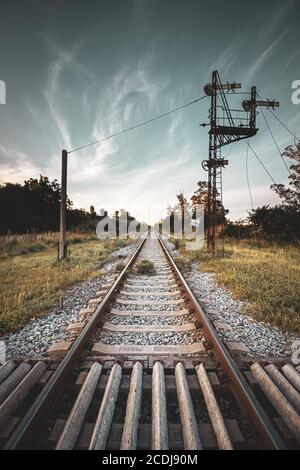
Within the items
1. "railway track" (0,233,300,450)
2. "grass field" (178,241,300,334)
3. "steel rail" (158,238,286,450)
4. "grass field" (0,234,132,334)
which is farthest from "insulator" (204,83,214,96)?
"steel rail" (158,238,286,450)

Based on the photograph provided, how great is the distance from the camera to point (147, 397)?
2.20m

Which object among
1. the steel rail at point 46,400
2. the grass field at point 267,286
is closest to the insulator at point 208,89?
the grass field at point 267,286

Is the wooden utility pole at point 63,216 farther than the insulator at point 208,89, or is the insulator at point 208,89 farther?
the insulator at point 208,89

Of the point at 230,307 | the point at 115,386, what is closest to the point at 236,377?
the point at 115,386

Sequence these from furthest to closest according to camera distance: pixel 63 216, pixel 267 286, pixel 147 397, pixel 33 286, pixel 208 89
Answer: pixel 208 89, pixel 63 216, pixel 33 286, pixel 267 286, pixel 147 397

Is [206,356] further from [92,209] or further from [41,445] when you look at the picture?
[92,209]

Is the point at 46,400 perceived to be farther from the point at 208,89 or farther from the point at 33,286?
the point at 208,89

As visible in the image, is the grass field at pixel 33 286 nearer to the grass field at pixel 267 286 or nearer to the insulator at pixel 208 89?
the grass field at pixel 267 286

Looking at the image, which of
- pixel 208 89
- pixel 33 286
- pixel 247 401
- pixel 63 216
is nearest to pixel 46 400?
pixel 247 401

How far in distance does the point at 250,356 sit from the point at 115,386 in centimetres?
170

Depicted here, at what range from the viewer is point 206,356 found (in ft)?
9.05

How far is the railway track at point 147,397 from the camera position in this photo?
1676 mm

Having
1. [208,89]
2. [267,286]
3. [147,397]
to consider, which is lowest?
[147,397]

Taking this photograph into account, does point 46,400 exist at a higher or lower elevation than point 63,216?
lower
